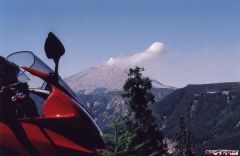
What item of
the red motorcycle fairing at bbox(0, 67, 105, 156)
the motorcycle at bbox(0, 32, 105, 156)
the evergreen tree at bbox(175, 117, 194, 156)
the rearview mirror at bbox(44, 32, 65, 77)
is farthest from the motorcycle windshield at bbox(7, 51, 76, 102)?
the evergreen tree at bbox(175, 117, 194, 156)

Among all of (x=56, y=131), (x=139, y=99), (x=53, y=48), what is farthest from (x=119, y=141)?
(x=139, y=99)

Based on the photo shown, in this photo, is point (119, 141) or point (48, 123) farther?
point (119, 141)

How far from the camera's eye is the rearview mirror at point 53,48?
13.4ft

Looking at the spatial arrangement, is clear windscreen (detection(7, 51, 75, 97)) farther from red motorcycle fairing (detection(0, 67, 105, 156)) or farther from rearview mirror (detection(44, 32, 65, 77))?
rearview mirror (detection(44, 32, 65, 77))

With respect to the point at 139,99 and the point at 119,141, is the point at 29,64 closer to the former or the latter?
the point at 119,141

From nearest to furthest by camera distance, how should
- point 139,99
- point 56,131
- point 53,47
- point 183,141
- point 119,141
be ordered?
point 53,47 < point 56,131 < point 119,141 < point 139,99 < point 183,141

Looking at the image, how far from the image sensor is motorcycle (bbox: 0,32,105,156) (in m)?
Result: 4.01

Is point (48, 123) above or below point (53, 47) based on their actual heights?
below

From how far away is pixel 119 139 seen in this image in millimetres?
13492

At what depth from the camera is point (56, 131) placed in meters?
4.23

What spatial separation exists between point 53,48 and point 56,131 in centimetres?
76

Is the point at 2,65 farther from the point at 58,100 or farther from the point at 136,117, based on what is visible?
the point at 136,117

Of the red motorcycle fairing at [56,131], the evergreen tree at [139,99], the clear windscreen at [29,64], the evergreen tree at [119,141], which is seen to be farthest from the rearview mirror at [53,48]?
the evergreen tree at [139,99]

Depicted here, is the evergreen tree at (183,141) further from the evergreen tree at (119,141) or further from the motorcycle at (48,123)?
the motorcycle at (48,123)
